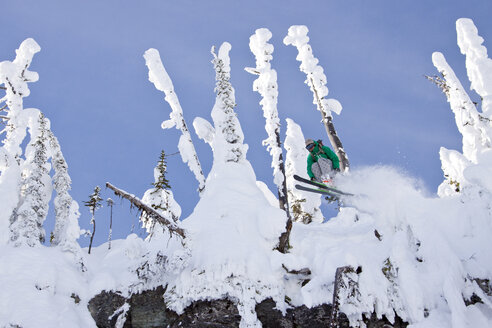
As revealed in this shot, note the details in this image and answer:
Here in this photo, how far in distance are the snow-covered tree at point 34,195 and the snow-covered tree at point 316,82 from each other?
1340 centimetres

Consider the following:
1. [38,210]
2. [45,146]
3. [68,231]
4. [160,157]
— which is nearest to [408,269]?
[68,231]

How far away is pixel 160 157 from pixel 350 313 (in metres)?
17.7

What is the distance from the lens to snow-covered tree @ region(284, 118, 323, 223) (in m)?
20.9

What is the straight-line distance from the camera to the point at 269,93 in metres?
20.0

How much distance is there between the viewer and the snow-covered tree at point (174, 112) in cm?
2244

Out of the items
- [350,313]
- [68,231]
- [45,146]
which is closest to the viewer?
[350,313]

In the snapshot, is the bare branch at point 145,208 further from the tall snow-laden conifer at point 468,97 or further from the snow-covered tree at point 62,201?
the tall snow-laden conifer at point 468,97

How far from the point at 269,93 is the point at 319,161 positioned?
701cm

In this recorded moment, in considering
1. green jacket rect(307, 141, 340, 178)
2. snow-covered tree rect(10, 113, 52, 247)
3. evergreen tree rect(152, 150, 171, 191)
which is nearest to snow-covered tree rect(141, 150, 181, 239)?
evergreen tree rect(152, 150, 171, 191)

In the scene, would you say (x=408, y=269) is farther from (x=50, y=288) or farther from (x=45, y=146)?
(x=45, y=146)

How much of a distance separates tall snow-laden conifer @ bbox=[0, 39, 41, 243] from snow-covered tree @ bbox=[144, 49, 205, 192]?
269 inches

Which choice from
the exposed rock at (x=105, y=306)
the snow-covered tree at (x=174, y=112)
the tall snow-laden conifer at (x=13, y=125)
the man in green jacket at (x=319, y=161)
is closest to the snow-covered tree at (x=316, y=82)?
the man in green jacket at (x=319, y=161)

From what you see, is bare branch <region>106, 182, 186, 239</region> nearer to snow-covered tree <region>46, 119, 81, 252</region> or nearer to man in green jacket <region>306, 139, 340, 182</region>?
snow-covered tree <region>46, 119, 81, 252</region>

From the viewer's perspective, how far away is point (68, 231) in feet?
46.0
